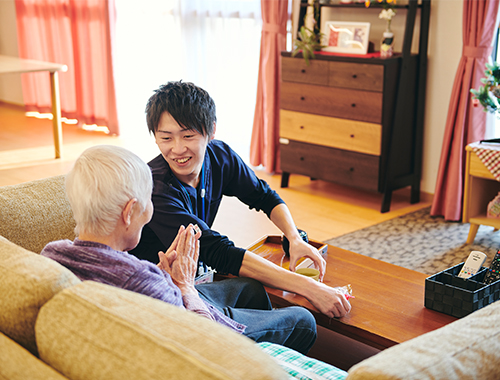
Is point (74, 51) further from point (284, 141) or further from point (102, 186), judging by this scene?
point (102, 186)

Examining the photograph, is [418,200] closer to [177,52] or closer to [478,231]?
[478,231]

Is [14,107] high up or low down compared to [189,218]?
down

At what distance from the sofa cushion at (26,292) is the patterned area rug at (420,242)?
2.43 meters

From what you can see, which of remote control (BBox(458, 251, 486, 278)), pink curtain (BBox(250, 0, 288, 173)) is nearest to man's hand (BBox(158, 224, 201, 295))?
remote control (BBox(458, 251, 486, 278))

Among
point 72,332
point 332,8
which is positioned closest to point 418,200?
point 332,8

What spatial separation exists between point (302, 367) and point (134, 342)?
614 mm

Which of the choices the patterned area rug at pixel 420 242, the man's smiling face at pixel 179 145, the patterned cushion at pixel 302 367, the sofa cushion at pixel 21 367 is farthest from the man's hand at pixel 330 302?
the patterned area rug at pixel 420 242

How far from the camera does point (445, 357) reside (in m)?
0.87

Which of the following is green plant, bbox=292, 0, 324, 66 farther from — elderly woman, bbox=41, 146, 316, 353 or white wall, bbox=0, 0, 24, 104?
white wall, bbox=0, 0, 24, 104

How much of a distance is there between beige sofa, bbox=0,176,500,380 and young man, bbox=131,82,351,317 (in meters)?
0.72

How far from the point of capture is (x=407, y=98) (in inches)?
160

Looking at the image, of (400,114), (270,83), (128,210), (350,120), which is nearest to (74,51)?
(270,83)

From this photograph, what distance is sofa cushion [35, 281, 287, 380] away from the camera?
30.3 inches

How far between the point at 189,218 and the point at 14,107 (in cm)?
690
